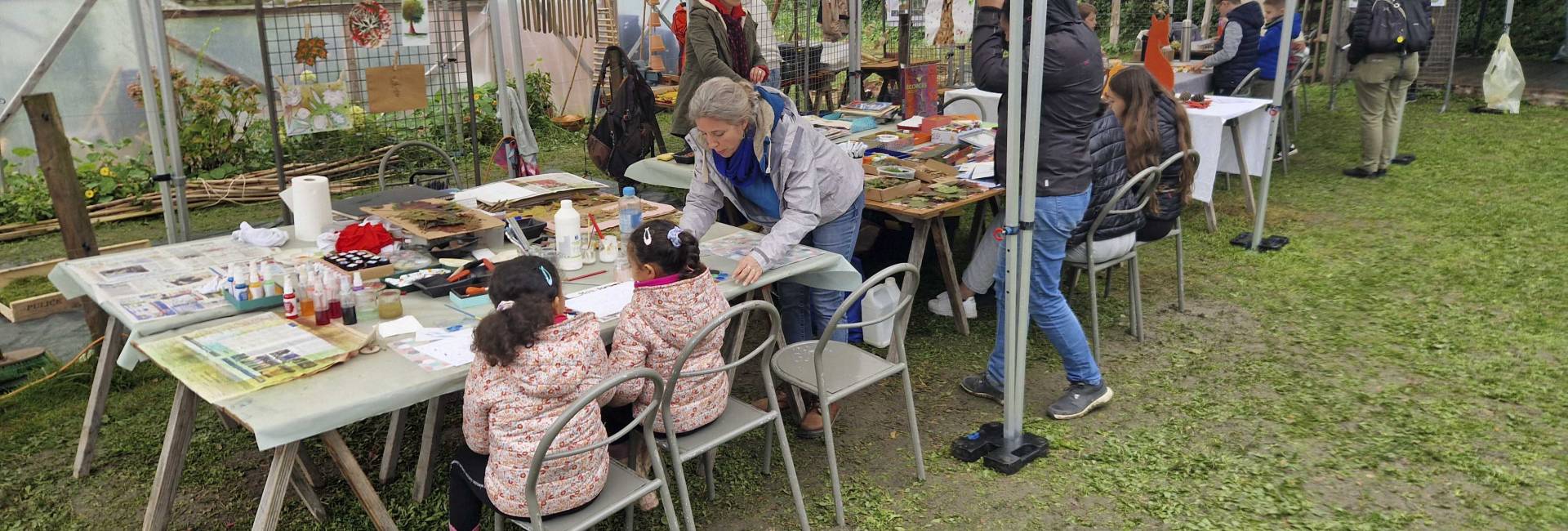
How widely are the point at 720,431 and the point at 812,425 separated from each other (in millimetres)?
961

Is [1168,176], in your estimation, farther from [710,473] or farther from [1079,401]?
[710,473]

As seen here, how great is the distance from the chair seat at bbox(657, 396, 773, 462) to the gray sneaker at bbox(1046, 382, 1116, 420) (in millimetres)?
1402

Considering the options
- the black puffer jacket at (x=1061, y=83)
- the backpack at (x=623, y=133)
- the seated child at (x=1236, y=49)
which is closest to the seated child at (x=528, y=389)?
the black puffer jacket at (x=1061, y=83)

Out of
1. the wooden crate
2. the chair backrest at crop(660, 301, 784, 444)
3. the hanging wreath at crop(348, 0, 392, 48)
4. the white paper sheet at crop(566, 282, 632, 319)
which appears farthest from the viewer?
the hanging wreath at crop(348, 0, 392, 48)

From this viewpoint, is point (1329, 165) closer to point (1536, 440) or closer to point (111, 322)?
point (1536, 440)

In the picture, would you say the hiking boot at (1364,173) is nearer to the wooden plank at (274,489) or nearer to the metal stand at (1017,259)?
the metal stand at (1017,259)

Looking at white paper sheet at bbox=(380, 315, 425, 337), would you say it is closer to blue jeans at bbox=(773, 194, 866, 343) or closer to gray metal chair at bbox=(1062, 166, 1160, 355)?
blue jeans at bbox=(773, 194, 866, 343)

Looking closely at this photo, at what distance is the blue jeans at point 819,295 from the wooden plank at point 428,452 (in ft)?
4.24

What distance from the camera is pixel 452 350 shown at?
8.73ft

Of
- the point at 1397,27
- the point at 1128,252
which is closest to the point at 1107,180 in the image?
the point at 1128,252

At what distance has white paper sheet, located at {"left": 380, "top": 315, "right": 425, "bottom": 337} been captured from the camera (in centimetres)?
280

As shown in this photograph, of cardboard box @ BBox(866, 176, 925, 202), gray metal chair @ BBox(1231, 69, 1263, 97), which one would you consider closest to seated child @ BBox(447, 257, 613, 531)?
cardboard box @ BBox(866, 176, 925, 202)

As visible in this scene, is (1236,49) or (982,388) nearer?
(982,388)

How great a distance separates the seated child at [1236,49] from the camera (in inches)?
305
